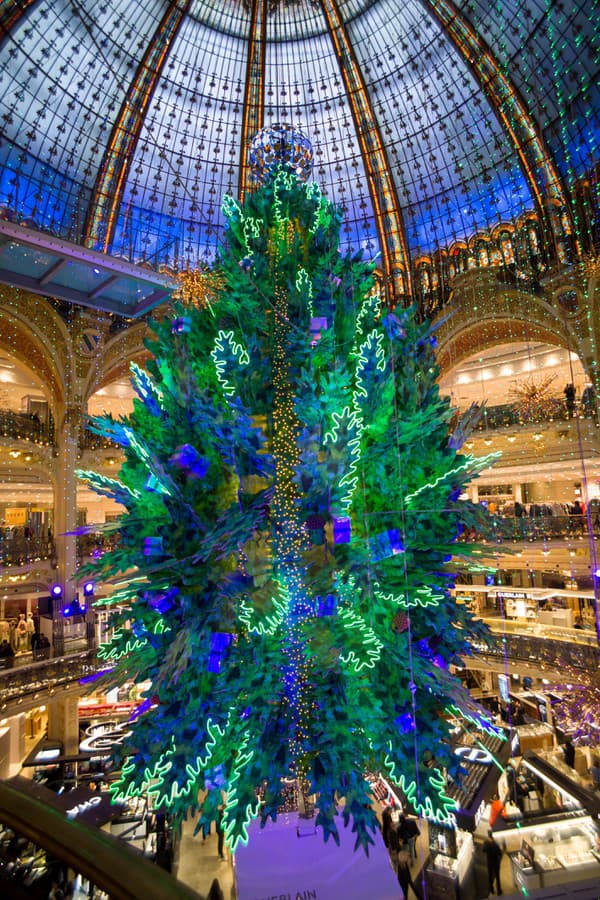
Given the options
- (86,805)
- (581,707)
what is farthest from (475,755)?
(86,805)

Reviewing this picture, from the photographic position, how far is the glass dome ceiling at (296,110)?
12336 millimetres

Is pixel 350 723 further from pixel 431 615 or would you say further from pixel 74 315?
pixel 74 315

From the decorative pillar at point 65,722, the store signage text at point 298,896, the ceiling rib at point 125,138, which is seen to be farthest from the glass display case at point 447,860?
the ceiling rib at point 125,138

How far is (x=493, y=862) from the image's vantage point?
7383 mm

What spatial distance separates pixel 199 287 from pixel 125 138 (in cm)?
831

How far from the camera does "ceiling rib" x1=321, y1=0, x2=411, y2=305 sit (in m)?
14.5

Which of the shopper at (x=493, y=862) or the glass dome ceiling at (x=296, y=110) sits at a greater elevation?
the glass dome ceiling at (x=296, y=110)

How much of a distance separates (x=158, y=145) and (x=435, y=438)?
1377 cm

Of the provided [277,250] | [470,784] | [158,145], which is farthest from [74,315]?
[470,784]

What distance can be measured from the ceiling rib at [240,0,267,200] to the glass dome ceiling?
38 millimetres

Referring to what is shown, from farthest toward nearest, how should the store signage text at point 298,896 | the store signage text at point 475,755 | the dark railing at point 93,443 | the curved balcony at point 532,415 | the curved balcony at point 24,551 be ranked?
the dark railing at point 93,443
the curved balcony at point 532,415
the curved balcony at point 24,551
the store signage text at point 475,755
the store signage text at point 298,896

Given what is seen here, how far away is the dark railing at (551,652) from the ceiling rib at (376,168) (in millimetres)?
9188

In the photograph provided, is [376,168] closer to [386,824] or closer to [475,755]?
[475,755]

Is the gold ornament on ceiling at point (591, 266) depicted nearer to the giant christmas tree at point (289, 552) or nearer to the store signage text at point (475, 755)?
the giant christmas tree at point (289, 552)
